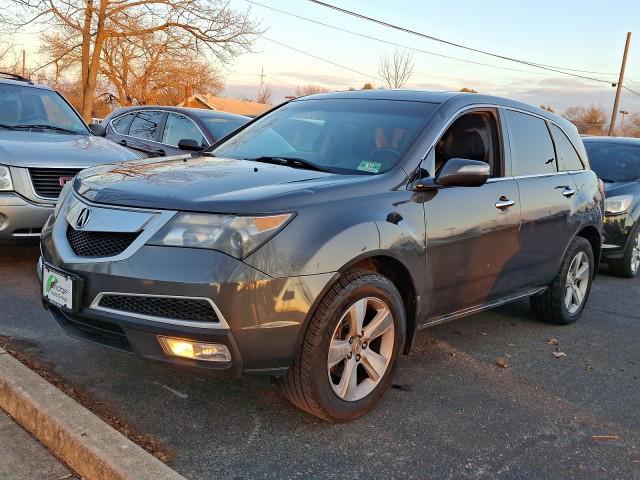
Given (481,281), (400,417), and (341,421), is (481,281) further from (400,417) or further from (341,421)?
(341,421)

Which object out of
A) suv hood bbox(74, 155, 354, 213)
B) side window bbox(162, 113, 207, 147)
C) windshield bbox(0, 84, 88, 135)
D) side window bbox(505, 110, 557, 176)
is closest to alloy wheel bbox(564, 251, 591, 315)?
side window bbox(505, 110, 557, 176)

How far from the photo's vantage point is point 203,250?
108 inches

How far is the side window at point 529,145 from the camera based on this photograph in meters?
4.50

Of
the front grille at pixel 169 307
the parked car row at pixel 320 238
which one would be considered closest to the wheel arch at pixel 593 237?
the parked car row at pixel 320 238

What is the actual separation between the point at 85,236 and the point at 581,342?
3780 mm

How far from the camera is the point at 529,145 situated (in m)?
4.67

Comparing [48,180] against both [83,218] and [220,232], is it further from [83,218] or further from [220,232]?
[220,232]

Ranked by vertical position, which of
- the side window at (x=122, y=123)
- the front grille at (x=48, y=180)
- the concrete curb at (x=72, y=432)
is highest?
the side window at (x=122, y=123)

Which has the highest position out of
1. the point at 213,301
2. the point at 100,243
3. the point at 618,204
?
the point at 100,243

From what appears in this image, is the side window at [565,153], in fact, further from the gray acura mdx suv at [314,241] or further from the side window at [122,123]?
the side window at [122,123]

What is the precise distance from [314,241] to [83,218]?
1160 millimetres

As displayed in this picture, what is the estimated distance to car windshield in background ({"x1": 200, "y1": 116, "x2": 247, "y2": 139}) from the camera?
7888 mm

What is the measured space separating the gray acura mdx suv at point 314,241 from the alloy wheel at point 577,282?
73cm

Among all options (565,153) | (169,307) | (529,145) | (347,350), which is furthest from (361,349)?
Answer: (565,153)
